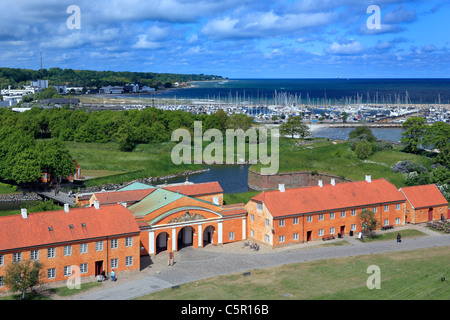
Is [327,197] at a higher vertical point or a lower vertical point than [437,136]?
lower

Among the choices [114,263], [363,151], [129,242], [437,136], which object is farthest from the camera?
[363,151]

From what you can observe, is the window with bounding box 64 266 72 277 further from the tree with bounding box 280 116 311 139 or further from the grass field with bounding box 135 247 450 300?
the tree with bounding box 280 116 311 139

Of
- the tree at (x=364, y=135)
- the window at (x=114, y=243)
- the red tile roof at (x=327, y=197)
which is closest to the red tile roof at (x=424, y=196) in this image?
the red tile roof at (x=327, y=197)

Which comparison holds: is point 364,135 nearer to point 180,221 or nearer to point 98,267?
point 180,221

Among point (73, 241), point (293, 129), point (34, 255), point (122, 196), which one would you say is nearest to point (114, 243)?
point (73, 241)

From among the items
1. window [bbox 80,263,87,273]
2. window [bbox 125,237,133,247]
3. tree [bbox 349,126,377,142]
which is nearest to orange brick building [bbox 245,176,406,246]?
window [bbox 125,237,133,247]
